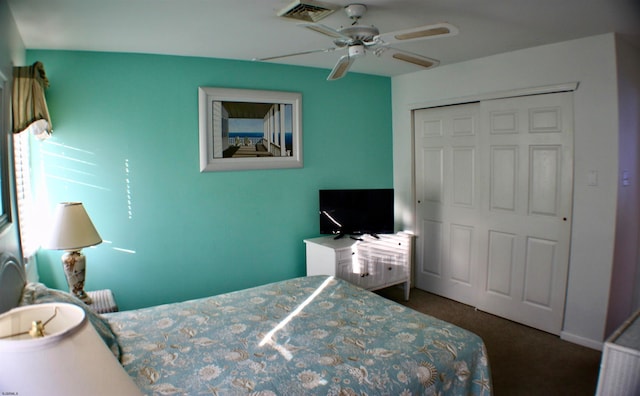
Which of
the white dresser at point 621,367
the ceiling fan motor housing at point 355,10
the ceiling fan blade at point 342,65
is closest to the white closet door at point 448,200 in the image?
the ceiling fan blade at point 342,65

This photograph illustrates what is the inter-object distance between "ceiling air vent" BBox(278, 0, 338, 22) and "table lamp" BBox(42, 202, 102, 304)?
71.2 inches

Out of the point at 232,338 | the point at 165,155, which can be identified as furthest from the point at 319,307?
the point at 165,155

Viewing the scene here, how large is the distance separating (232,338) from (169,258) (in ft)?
5.33

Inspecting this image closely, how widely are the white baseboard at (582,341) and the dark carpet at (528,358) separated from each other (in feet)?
0.13

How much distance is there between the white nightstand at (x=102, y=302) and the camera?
2.65 m

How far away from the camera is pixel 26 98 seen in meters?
2.29

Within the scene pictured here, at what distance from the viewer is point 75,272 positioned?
2.58 metres

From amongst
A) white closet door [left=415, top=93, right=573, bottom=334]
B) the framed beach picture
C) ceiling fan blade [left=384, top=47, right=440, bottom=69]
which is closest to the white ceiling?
ceiling fan blade [left=384, top=47, right=440, bottom=69]

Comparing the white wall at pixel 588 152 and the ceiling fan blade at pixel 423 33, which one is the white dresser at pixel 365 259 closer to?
the white wall at pixel 588 152

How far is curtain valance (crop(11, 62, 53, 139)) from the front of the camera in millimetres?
2236

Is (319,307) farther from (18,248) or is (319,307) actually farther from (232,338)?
(18,248)

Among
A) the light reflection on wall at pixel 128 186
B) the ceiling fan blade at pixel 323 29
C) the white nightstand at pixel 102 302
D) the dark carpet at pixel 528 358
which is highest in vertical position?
the ceiling fan blade at pixel 323 29

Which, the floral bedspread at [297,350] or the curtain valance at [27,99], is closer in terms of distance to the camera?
the floral bedspread at [297,350]

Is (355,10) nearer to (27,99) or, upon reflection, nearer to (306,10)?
(306,10)
